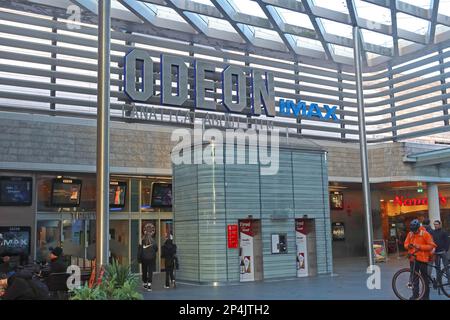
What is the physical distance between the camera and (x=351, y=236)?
3009 centimetres

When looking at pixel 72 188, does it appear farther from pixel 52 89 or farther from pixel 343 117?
pixel 343 117

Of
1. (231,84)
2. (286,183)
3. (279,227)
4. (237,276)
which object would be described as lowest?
Result: (237,276)

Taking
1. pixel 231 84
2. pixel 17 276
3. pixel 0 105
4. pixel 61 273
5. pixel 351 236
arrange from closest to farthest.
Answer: pixel 17 276
pixel 61 273
pixel 0 105
pixel 231 84
pixel 351 236

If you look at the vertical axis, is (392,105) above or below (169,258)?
above

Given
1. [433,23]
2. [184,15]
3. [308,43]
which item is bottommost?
[184,15]

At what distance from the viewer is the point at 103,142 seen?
1043 cm

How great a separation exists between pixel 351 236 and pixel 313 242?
1339 cm

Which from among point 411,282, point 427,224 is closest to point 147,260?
point 411,282

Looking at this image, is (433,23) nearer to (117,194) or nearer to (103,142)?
(117,194)

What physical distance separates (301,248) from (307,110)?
9009 millimetres

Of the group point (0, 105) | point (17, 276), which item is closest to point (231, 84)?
point (0, 105)

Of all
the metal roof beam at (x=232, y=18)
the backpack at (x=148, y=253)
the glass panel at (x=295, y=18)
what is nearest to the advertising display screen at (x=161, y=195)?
the backpack at (x=148, y=253)

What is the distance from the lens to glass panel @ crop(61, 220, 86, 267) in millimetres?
19250

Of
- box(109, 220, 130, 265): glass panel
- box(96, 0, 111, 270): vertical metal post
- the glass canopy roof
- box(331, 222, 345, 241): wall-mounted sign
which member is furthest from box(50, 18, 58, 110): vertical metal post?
box(331, 222, 345, 241): wall-mounted sign
